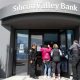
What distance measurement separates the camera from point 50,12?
11.0m

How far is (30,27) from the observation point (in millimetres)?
Result: 13266

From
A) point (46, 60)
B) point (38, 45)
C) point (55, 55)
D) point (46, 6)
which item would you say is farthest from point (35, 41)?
point (46, 6)

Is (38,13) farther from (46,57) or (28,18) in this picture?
(46,57)

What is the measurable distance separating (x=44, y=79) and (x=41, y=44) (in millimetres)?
2583

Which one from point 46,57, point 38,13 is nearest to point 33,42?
point 46,57

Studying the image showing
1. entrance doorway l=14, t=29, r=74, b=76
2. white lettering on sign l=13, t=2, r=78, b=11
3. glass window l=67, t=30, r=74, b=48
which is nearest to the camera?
white lettering on sign l=13, t=2, r=78, b=11

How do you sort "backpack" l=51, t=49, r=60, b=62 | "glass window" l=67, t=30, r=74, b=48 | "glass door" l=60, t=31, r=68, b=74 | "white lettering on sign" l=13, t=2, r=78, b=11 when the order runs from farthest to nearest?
"glass window" l=67, t=30, r=74, b=48 → "glass door" l=60, t=31, r=68, b=74 → "backpack" l=51, t=49, r=60, b=62 → "white lettering on sign" l=13, t=2, r=78, b=11

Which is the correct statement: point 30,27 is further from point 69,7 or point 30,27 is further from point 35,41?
point 69,7

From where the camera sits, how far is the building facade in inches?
434

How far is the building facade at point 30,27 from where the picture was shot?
36.1ft

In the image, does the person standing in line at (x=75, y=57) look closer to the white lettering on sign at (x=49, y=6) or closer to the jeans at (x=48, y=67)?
the jeans at (x=48, y=67)

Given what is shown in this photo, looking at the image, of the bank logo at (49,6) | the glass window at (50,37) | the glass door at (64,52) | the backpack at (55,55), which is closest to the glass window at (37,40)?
the glass window at (50,37)

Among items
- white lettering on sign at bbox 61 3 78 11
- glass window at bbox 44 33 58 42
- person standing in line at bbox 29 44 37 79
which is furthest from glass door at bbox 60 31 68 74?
white lettering on sign at bbox 61 3 78 11

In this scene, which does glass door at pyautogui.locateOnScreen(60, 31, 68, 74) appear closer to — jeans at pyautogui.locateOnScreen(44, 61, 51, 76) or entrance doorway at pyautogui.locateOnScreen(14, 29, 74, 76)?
entrance doorway at pyautogui.locateOnScreen(14, 29, 74, 76)
